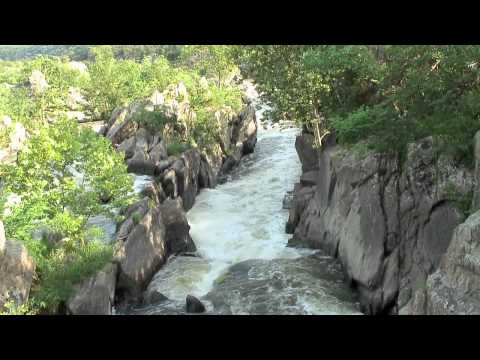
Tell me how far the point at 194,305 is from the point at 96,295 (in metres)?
3.91

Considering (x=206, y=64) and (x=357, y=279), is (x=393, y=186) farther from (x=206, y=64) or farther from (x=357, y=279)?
(x=206, y=64)

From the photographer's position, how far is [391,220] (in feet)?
61.0

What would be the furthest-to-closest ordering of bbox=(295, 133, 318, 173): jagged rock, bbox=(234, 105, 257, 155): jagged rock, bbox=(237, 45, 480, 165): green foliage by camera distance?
bbox=(234, 105, 257, 155): jagged rock < bbox=(295, 133, 318, 173): jagged rock < bbox=(237, 45, 480, 165): green foliage

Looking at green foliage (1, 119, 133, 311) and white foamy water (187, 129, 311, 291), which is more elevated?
green foliage (1, 119, 133, 311)

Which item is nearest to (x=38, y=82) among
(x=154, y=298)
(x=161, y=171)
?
(x=161, y=171)

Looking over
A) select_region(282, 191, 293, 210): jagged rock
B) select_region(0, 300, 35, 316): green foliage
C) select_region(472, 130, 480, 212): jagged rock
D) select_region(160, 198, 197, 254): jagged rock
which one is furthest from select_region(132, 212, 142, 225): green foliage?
select_region(472, 130, 480, 212): jagged rock

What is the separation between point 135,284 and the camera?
21.2 meters

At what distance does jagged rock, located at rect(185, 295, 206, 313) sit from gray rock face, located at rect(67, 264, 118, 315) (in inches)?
126

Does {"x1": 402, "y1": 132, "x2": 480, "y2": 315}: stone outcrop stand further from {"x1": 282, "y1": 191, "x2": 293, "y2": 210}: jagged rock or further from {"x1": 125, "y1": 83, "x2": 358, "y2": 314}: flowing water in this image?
{"x1": 282, "y1": 191, "x2": 293, "y2": 210}: jagged rock

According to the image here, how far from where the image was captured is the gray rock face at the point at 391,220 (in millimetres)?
16141

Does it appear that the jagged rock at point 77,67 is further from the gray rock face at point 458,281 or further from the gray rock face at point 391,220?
the gray rock face at point 458,281

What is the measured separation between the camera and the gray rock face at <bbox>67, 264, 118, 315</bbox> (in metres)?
17.5

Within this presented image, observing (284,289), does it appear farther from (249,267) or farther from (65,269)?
(65,269)
